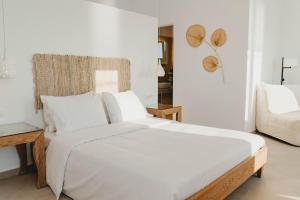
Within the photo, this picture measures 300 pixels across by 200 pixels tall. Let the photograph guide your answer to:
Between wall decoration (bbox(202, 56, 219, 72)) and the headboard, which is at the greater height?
wall decoration (bbox(202, 56, 219, 72))

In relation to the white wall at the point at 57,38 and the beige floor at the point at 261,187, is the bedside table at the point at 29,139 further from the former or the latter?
the white wall at the point at 57,38

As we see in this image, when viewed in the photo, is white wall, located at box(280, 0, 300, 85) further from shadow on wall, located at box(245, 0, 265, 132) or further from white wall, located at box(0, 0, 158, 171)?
white wall, located at box(0, 0, 158, 171)

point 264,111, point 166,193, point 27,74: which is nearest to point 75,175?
point 166,193

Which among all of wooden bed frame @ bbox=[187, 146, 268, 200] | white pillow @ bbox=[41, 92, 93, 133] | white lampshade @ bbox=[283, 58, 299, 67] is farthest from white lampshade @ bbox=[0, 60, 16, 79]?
white lampshade @ bbox=[283, 58, 299, 67]

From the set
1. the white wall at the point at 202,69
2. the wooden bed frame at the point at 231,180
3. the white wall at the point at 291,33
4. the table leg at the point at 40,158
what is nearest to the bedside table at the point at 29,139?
the table leg at the point at 40,158

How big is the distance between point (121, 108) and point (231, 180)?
170cm

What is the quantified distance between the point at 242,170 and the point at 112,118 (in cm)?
170

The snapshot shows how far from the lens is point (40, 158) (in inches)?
98.1

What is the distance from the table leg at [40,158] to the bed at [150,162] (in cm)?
6

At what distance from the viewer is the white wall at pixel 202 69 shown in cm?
439

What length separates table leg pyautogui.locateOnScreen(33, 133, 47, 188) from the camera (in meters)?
2.46

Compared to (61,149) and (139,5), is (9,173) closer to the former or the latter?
(61,149)

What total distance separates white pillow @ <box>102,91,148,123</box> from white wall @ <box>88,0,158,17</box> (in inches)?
110

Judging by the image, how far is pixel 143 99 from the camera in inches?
173
